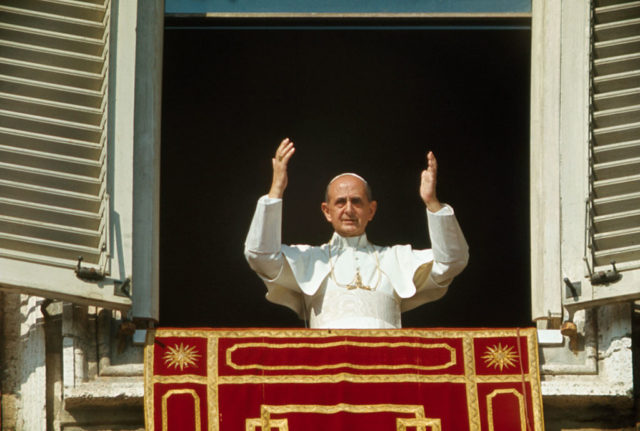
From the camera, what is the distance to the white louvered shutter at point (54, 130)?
10.1 meters

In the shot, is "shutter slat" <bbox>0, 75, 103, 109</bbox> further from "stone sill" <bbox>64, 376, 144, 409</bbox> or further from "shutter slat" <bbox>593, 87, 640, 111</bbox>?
"shutter slat" <bbox>593, 87, 640, 111</bbox>

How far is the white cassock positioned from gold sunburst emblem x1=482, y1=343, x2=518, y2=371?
26.2 inches

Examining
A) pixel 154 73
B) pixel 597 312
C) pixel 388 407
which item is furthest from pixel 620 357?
pixel 154 73

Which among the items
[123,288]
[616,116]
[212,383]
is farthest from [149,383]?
[616,116]

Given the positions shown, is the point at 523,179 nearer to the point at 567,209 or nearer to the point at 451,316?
the point at 451,316

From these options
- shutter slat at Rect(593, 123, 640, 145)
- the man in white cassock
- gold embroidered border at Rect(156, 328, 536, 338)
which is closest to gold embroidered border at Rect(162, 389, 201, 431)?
gold embroidered border at Rect(156, 328, 536, 338)

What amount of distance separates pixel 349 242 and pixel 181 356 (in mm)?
1497

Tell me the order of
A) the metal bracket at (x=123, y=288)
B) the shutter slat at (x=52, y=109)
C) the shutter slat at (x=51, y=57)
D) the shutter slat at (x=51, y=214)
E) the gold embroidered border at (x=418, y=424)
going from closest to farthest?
the gold embroidered border at (x=418, y=424), the metal bracket at (x=123, y=288), the shutter slat at (x=51, y=214), the shutter slat at (x=52, y=109), the shutter slat at (x=51, y=57)

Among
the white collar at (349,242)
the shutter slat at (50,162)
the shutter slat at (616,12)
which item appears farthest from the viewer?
the white collar at (349,242)

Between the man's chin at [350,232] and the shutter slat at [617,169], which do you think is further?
the man's chin at [350,232]

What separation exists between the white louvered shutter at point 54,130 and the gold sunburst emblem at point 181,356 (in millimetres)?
503

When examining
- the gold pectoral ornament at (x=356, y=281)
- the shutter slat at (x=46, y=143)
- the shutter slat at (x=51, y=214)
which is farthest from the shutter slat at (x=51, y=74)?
the gold pectoral ornament at (x=356, y=281)

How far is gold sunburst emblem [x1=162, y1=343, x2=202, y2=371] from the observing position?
394 inches

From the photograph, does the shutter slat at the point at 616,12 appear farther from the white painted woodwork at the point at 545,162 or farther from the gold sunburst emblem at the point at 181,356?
the gold sunburst emblem at the point at 181,356
